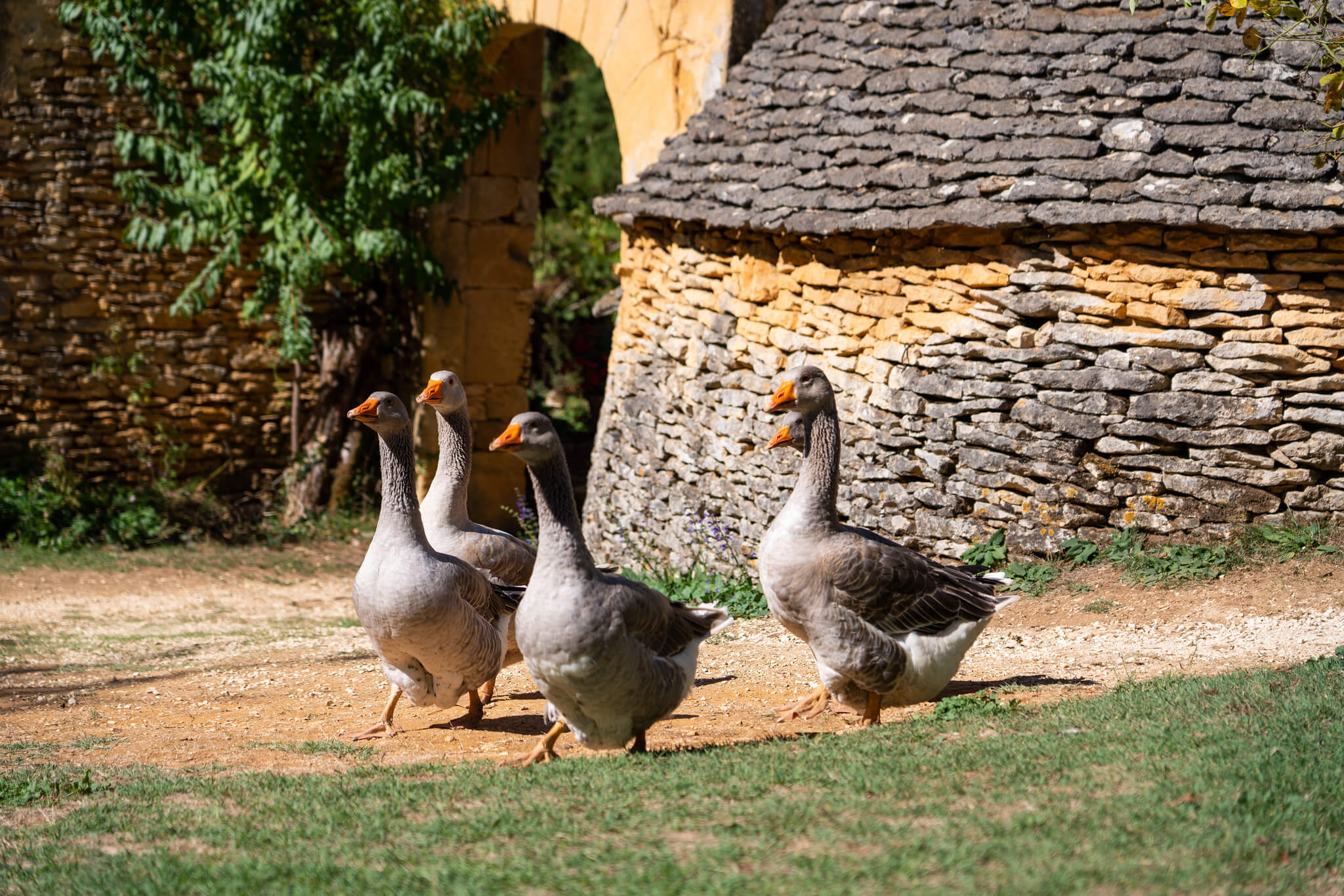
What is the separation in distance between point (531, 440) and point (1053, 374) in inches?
157

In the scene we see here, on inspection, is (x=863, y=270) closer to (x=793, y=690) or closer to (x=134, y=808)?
(x=793, y=690)

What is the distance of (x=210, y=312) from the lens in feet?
41.7

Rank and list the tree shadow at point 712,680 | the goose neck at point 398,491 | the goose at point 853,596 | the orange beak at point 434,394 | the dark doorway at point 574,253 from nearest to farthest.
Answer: the goose at point 853,596 → the goose neck at point 398,491 → the orange beak at point 434,394 → the tree shadow at point 712,680 → the dark doorway at point 574,253

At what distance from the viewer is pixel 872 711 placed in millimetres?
4926

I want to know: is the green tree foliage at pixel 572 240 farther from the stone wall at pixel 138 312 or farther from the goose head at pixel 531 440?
the goose head at pixel 531 440

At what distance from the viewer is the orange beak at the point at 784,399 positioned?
5.01 metres

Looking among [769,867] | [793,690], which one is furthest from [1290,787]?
[793,690]

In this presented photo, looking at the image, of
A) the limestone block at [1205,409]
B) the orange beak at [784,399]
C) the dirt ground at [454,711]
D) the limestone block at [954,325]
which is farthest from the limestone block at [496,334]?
the orange beak at [784,399]

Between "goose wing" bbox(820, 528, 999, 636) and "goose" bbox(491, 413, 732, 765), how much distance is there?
0.74m

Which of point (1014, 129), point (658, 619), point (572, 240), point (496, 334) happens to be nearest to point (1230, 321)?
point (1014, 129)

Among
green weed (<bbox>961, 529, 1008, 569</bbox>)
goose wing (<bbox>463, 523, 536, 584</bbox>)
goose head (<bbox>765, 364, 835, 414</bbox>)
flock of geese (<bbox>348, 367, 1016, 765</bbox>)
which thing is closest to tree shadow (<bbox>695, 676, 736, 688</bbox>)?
flock of geese (<bbox>348, 367, 1016, 765</bbox>)

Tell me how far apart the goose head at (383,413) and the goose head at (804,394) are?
168cm

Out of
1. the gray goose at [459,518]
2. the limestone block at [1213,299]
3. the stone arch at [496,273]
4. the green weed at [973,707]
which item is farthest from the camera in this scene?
the stone arch at [496,273]

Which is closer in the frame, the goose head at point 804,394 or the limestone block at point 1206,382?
the goose head at point 804,394
